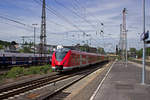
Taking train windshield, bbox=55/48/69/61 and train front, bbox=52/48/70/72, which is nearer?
train front, bbox=52/48/70/72

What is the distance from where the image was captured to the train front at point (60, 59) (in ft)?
58.6

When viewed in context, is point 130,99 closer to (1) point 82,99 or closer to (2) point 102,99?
(2) point 102,99

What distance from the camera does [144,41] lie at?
455 inches

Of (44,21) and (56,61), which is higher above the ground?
(44,21)

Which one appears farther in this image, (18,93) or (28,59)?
(28,59)

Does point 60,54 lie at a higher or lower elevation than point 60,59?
higher

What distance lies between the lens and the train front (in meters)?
17.9

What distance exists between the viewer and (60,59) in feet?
59.3

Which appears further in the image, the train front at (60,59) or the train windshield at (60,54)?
the train windshield at (60,54)

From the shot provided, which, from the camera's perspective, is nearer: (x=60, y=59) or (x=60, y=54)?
(x=60, y=59)

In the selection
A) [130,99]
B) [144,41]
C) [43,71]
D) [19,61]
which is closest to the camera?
[130,99]

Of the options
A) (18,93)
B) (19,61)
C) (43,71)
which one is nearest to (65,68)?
(43,71)

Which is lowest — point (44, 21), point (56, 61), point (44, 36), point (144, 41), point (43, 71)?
point (43, 71)

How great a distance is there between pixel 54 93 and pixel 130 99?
3.74 m
